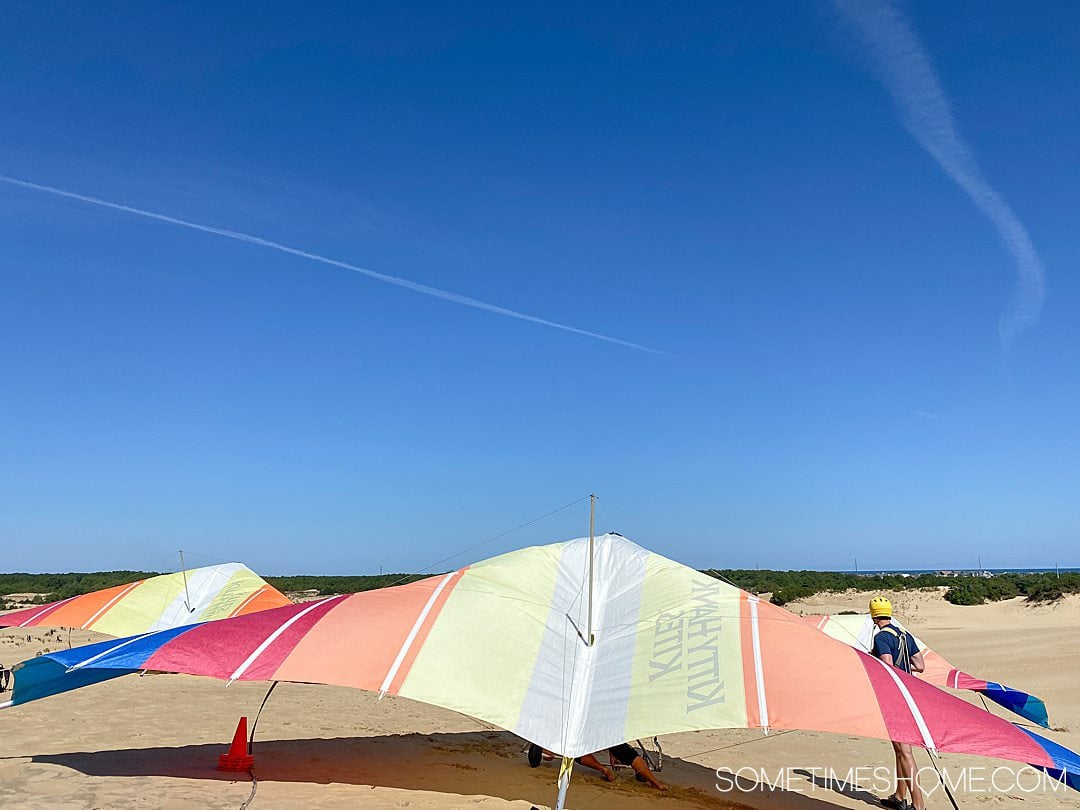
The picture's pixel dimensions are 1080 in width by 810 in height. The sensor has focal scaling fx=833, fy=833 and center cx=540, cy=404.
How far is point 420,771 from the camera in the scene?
8.57 m

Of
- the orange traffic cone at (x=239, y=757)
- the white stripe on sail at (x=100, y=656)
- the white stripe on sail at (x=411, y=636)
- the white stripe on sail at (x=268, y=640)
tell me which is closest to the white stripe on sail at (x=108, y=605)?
the orange traffic cone at (x=239, y=757)

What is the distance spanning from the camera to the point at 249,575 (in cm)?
1465

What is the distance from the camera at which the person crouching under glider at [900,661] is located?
24.7 ft

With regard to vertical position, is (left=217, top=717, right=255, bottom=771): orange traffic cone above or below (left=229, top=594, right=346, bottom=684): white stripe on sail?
below

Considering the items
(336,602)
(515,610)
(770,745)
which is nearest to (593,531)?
(515,610)

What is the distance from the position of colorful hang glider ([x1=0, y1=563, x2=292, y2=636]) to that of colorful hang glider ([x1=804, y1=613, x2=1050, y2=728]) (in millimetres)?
8592

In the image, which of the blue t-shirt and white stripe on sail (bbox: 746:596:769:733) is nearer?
white stripe on sail (bbox: 746:596:769:733)

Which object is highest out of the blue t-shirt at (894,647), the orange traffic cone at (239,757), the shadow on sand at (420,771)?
the blue t-shirt at (894,647)

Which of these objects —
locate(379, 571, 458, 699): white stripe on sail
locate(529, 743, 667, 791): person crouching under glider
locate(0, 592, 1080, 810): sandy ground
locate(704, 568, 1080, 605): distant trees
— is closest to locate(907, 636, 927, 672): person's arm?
locate(0, 592, 1080, 810): sandy ground

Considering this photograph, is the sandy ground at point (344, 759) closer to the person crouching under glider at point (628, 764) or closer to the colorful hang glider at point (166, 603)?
the person crouching under glider at point (628, 764)

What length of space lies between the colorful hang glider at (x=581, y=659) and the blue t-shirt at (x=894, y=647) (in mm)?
1325

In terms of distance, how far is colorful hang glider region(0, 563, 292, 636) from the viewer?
39.8 feet

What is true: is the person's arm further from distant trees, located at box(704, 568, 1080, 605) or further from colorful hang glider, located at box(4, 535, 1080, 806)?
distant trees, located at box(704, 568, 1080, 605)

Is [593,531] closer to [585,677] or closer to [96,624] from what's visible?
[585,677]
